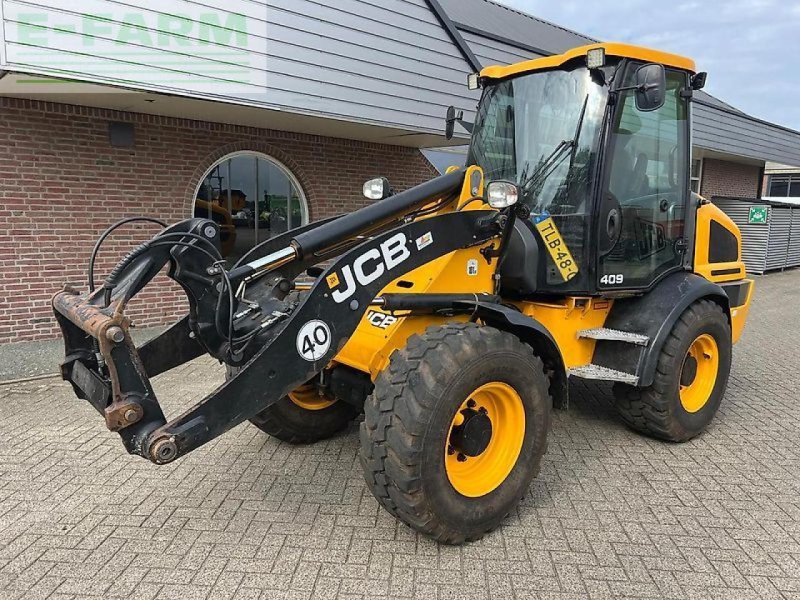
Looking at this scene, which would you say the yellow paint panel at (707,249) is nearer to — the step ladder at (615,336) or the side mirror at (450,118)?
the step ladder at (615,336)

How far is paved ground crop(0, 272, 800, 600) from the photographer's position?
2658 mm

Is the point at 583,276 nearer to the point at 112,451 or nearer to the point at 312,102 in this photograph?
the point at 112,451

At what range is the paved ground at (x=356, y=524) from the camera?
2.66 metres

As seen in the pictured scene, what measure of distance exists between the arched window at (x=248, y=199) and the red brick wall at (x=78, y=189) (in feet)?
0.71

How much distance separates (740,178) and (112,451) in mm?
18522

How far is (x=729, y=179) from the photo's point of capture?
1691cm

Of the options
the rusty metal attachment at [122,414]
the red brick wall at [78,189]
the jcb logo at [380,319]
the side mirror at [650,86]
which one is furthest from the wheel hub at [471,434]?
the red brick wall at [78,189]

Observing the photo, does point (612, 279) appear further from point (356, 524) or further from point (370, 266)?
point (356, 524)

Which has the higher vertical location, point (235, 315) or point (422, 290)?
point (422, 290)

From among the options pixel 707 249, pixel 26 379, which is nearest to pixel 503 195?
pixel 707 249

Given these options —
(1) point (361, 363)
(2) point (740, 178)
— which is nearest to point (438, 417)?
(1) point (361, 363)

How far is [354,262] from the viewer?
280cm

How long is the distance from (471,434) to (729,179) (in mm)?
17193

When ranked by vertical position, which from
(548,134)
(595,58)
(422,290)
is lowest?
(422,290)
